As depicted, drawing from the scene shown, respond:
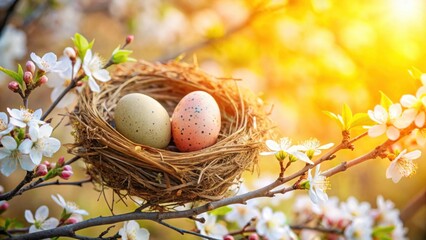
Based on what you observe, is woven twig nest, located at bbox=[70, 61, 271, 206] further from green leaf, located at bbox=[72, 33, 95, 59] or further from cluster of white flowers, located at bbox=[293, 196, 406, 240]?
cluster of white flowers, located at bbox=[293, 196, 406, 240]

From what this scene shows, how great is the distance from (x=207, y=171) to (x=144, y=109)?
0.28 m

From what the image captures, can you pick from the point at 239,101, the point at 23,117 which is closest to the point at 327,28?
the point at 239,101

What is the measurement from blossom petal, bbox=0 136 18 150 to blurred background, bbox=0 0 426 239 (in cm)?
103

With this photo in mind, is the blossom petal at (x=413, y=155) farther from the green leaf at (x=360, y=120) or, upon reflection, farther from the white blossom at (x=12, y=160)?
the white blossom at (x=12, y=160)

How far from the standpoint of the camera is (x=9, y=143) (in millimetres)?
1017

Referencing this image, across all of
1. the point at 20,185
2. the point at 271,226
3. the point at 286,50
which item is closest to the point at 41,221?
the point at 20,185

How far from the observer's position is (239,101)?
1.46m

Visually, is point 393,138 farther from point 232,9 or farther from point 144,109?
point 232,9

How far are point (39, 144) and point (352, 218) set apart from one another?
1.02 meters

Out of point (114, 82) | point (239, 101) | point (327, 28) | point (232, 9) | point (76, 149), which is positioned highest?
point (232, 9)

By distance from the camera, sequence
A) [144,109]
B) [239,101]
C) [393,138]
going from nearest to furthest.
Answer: [393,138] → [144,109] → [239,101]

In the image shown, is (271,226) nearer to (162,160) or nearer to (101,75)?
(162,160)

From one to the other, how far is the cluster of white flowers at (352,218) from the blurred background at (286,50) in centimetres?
22

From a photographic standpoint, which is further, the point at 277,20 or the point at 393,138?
the point at 277,20
